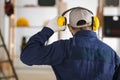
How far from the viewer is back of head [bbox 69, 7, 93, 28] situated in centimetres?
169

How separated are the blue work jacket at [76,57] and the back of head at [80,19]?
69 millimetres

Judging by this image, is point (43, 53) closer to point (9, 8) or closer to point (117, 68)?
point (117, 68)

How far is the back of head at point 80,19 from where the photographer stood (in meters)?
1.69

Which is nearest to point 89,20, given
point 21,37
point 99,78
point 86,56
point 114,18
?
point 86,56

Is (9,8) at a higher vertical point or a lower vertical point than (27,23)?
higher

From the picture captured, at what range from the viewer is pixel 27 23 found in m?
5.18

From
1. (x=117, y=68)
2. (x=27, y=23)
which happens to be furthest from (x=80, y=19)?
(x=27, y=23)

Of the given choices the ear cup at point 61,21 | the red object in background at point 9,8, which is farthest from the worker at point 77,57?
the red object in background at point 9,8

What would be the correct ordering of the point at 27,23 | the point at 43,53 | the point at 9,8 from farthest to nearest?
the point at 27,23 < the point at 9,8 < the point at 43,53

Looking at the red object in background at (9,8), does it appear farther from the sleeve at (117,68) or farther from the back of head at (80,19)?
the sleeve at (117,68)

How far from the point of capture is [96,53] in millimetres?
1625

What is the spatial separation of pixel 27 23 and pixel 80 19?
3.55 metres

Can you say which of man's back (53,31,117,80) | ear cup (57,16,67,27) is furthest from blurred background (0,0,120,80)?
man's back (53,31,117,80)

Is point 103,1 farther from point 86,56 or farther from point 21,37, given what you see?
point 86,56
